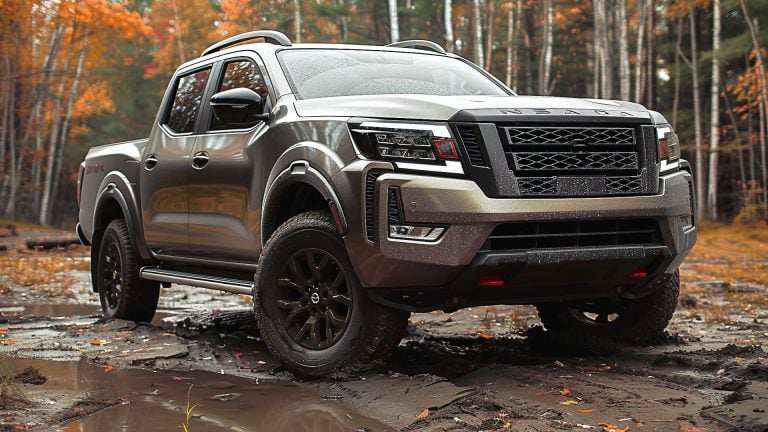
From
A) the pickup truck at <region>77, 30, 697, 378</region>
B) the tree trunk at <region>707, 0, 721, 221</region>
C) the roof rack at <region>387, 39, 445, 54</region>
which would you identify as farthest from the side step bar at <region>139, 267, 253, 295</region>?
the tree trunk at <region>707, 0, 721, 221</region>

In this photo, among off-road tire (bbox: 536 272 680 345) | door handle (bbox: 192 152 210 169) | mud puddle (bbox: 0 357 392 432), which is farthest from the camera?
door handle (bbox: 192 152 210 169)

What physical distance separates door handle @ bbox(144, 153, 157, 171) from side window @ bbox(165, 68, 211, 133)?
262mm

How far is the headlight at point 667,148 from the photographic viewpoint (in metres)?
5.69

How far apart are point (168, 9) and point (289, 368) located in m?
53.8

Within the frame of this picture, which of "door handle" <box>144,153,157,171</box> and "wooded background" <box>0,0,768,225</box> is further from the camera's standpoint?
"wooded background" <box>0,0,768,225</box>

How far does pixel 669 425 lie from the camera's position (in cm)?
431

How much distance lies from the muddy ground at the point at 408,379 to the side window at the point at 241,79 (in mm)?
1692

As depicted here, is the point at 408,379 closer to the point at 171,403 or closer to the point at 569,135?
the point at 171,403

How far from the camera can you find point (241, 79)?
22.7 feet

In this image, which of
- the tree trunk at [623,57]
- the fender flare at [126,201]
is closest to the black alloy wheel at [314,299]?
the fender flare at [126,201]

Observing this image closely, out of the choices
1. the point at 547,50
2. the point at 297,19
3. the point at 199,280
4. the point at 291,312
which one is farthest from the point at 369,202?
the point at 297,19

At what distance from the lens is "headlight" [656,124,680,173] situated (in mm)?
5688

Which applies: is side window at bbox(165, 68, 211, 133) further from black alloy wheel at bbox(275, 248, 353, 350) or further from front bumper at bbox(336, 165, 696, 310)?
front bumper at bbox(336, 165, 696, 310)

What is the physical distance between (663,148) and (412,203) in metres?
1.66
